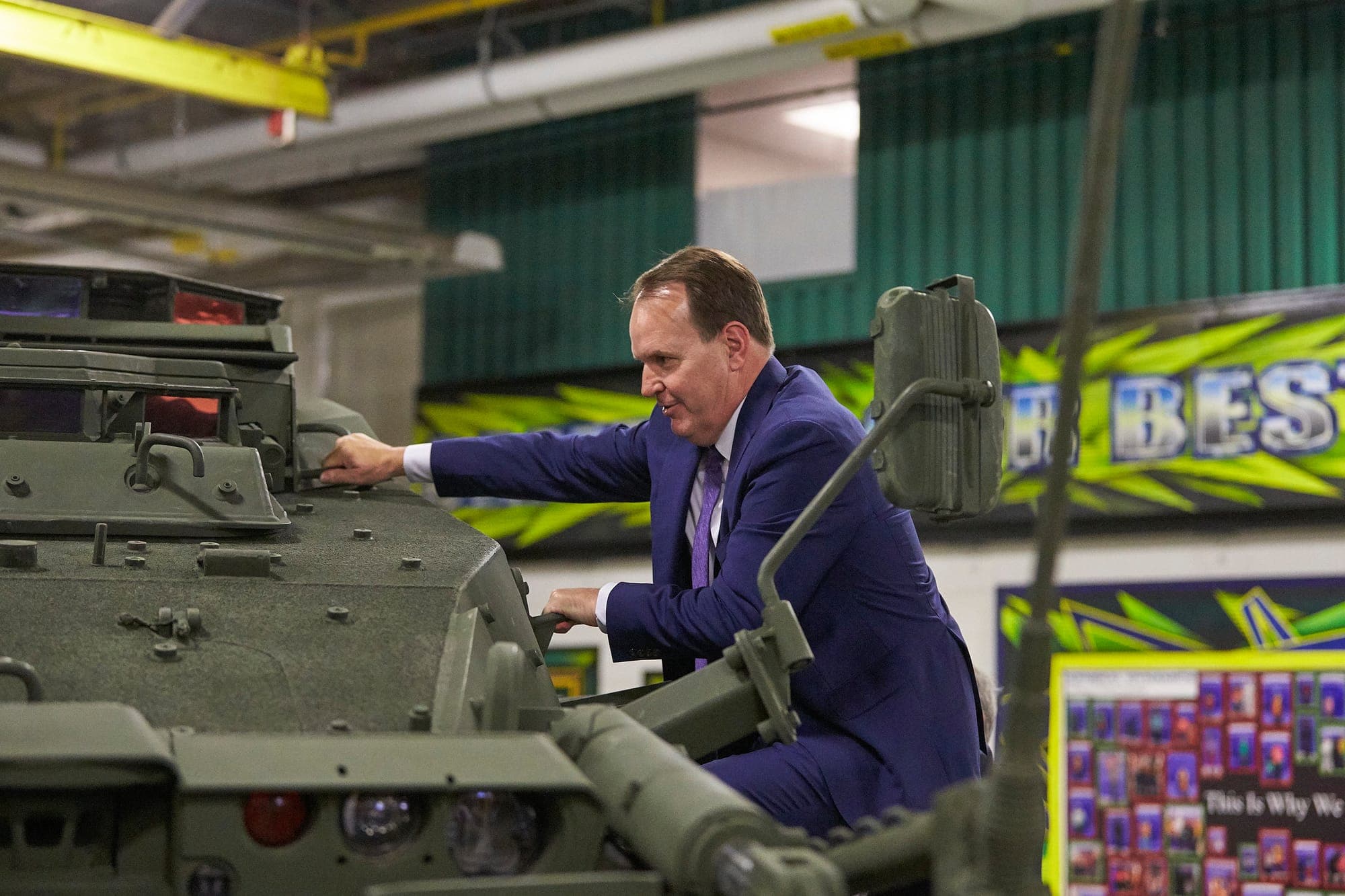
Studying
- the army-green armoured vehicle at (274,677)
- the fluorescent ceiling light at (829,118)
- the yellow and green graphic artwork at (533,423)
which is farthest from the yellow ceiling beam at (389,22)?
the army-green armoured vehicle at (274,677)

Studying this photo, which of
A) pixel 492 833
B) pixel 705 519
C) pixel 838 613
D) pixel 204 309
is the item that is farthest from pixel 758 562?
pixel 204 309

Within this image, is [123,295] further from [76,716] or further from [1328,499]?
[1328,499]

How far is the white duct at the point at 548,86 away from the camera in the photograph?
1010 centimetres

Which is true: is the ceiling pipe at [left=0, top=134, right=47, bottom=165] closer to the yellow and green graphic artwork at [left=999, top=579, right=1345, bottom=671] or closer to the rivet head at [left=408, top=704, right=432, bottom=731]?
the yellow and green graphic artwork at [left=999, top=579, right=1345, bottom=671]

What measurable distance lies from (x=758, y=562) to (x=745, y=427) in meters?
0.61

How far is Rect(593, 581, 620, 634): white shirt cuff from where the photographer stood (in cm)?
447

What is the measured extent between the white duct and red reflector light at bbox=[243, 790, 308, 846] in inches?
299

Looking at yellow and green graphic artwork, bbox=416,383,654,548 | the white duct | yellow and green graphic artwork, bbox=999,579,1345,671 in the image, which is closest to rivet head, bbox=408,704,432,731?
yellow and green graphic artwork, bbox=999,579,1345,671

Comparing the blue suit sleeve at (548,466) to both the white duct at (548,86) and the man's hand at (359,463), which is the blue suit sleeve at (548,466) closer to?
the man's hand at (359,463)

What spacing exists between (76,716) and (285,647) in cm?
78

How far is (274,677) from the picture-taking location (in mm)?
3656

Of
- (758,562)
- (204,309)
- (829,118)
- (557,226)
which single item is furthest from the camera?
(557,226)

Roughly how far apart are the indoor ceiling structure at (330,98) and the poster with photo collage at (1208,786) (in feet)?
12.8

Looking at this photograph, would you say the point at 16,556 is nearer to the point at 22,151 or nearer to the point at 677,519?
the point at 677,519
